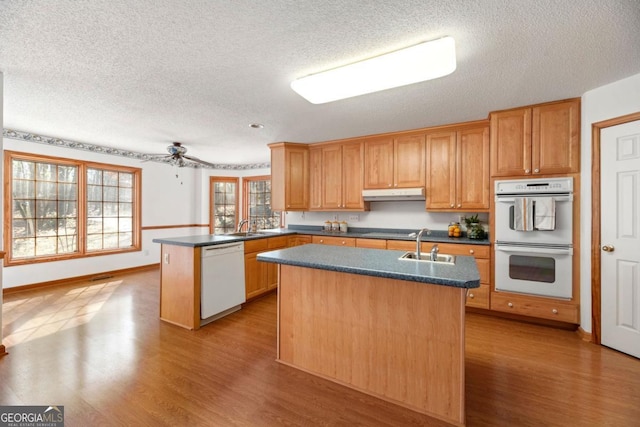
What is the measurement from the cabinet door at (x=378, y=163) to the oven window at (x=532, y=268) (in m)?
1.78

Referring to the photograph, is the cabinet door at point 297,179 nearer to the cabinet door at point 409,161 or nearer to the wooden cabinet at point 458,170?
the cabinet door at point 409,161

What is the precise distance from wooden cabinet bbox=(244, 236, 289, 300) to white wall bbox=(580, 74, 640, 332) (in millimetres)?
3521

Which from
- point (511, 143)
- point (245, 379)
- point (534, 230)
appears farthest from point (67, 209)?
point (534, 230)

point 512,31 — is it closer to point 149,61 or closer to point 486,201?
point 486,201

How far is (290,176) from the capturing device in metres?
4.45

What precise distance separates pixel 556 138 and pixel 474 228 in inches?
49.8

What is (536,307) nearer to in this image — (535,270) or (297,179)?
(535,270)

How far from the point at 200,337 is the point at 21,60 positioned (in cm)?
268

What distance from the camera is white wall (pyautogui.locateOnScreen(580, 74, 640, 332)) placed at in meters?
2.34

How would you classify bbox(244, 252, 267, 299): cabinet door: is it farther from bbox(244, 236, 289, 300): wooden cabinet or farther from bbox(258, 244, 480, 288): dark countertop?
bbox(258, 244, 480, 288): dark countertop

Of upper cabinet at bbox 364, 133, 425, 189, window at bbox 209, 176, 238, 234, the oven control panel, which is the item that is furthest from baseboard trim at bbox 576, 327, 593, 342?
window at bbox 209, 176, 238, 234

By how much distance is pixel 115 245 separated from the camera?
17.0 feet

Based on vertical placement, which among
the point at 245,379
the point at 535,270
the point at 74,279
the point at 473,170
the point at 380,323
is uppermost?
the point at 473,170

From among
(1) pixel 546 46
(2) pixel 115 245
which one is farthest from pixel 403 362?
(2) pixel 115 245
